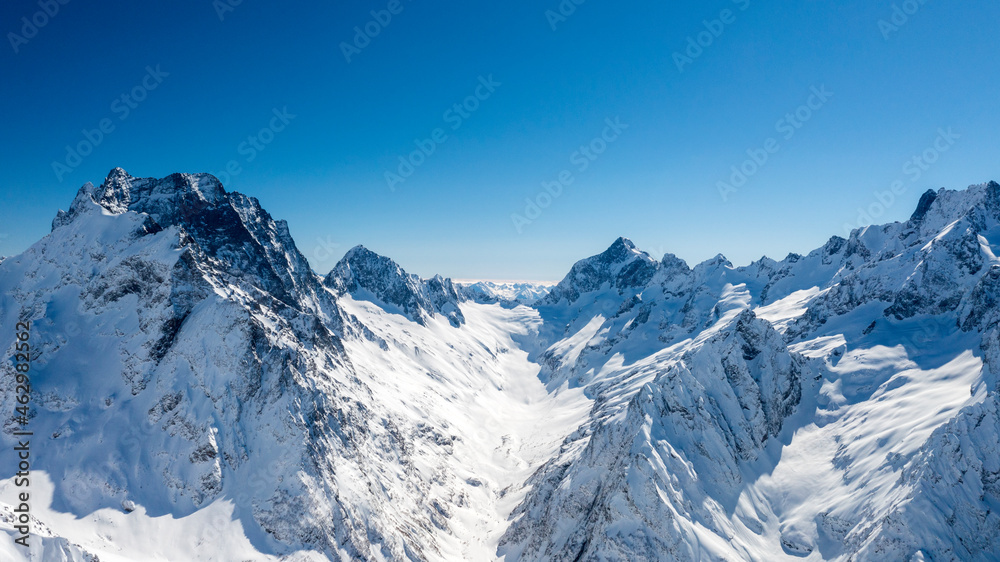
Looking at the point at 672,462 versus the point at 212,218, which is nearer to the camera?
the point at 672,462

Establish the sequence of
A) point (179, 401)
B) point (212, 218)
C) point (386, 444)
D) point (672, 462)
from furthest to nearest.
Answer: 1. point (212, 218)
2. point (386, 444)
3. point (672, 462)
4. point (179, 401)

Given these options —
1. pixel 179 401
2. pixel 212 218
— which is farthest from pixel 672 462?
pixel 212 218

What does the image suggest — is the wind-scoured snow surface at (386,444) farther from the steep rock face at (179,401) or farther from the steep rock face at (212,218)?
the steep rock face at (212,218)

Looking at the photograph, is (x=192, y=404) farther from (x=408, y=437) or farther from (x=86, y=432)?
(x=408, y=437)

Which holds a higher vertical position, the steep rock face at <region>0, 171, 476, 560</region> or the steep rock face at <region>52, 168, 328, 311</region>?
the steep rock face at <region>52, 168, 328, 311</region>

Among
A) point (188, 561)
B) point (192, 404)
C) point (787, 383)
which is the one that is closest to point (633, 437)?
point (787, 383)

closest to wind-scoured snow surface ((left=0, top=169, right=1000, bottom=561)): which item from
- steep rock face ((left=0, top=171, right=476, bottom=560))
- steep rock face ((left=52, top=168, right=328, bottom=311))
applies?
steep rock face ((left=0, top=171, right=476, bottom=560))

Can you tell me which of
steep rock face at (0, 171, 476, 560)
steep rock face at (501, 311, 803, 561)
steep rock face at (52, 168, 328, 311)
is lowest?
steep rock face at (501, 311, 803, 561)

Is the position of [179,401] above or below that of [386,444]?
above

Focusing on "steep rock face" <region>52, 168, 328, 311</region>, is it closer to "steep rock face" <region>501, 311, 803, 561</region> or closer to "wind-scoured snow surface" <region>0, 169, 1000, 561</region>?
"wind-scoured snow surface" <region>0, 169, 1000, 561</region>

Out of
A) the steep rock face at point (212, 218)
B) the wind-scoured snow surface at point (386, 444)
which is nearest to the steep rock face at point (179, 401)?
the wind-scoured snow surface at point (386, 444)

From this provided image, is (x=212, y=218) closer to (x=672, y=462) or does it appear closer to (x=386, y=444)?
(x=386, y=444)
